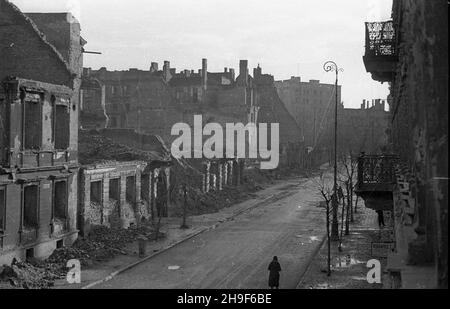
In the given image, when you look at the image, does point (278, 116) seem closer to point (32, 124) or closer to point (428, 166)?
point (32, 124)

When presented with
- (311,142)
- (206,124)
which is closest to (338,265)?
(206,124)

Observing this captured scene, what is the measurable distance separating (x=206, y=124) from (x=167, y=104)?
231 inches

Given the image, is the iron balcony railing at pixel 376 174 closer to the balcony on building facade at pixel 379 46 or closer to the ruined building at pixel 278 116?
the balcony on building facade at pixel 379 46

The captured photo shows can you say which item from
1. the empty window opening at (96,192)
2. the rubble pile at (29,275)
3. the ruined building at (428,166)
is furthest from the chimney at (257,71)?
the ruined building at (428,166)

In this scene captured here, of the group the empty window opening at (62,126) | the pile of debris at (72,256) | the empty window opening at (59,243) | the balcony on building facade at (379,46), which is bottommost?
the pile of debris at (72,256)

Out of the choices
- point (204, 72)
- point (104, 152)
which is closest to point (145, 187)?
point (104, 152)

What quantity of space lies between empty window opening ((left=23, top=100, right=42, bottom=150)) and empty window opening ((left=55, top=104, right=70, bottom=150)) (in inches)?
88.8

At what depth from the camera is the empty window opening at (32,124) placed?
2355 cm

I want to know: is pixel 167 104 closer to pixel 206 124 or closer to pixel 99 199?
pixel 206 124

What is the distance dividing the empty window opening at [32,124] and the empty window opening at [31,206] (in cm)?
181

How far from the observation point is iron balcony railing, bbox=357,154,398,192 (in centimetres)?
1711

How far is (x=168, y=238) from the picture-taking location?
31.5m

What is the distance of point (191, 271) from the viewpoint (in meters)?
23.1

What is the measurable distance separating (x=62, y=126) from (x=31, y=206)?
4583 mm
